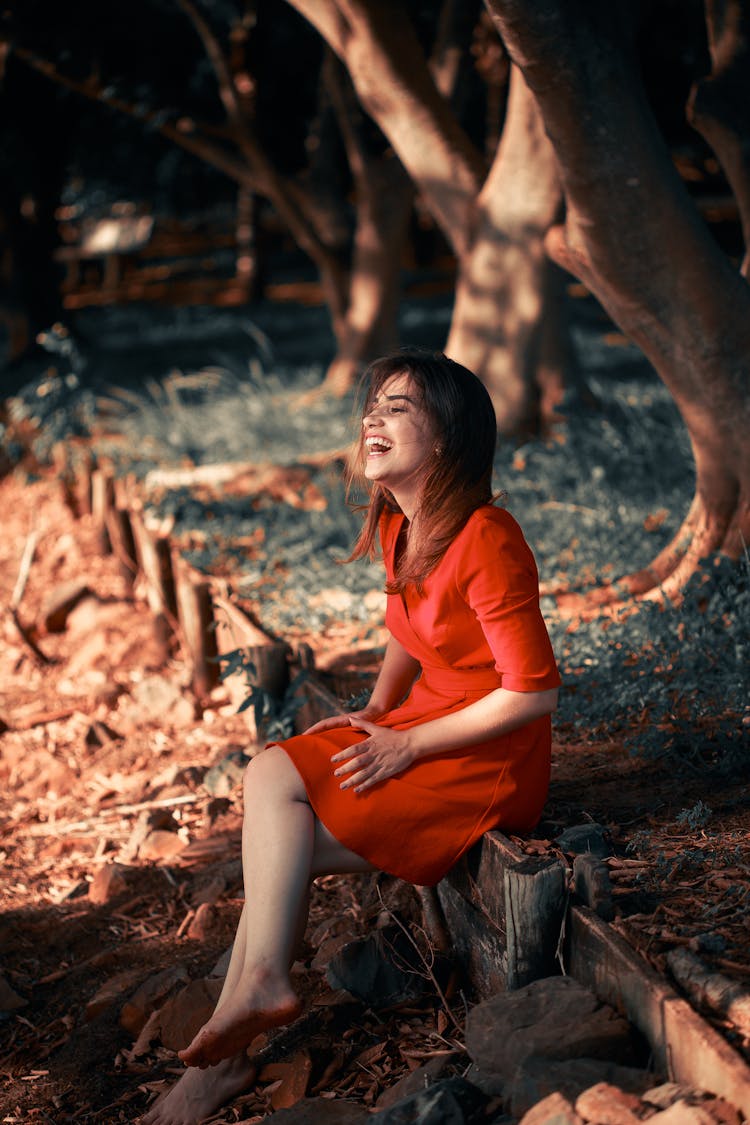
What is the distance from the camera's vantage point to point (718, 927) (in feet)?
7.90

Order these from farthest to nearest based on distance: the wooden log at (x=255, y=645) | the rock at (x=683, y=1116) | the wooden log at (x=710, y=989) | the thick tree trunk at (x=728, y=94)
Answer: the thick tree trunk at (x=728, y=94) < the wooden log at (x=255, y=645) < the wooden log at (x=710, y=989) < the rock at (x=683, y=1116)

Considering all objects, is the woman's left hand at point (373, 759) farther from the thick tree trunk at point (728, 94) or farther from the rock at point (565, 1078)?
the thick tree trunk at point (728, 94)

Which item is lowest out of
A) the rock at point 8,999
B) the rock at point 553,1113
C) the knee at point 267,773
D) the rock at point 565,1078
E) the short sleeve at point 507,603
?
the rock at point 8,999

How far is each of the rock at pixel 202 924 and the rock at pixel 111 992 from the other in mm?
184

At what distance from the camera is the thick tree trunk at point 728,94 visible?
441cm

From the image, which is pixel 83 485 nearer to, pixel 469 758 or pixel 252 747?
pixel 252 747


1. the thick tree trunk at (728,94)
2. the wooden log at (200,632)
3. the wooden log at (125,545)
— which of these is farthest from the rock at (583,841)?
the wooden log at (125,545)

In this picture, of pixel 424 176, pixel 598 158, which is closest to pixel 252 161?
pixel 424 176

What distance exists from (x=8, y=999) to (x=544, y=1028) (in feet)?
5.66

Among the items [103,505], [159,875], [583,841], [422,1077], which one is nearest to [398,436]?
[583,841]

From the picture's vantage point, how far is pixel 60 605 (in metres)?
6.27

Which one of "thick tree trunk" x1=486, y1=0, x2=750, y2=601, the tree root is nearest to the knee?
the tree root

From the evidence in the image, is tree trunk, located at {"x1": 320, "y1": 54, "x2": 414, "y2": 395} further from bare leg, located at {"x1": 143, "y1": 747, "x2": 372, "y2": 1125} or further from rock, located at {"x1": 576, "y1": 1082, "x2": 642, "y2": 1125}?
rock, located at {"x1": 576, "y1": 1082, "x2": 642, "y2": 1125}

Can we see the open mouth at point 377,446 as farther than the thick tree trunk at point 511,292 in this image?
No
